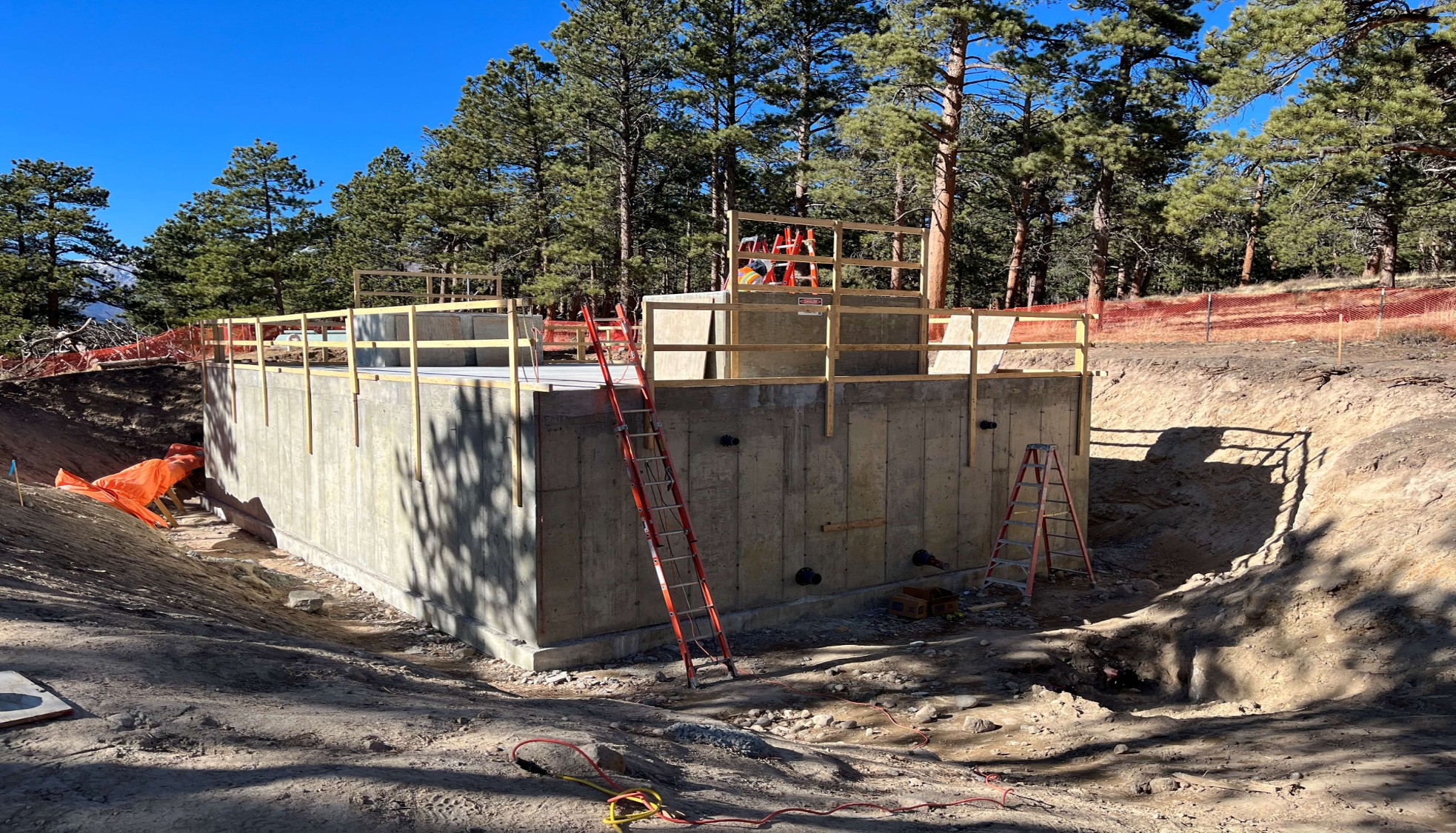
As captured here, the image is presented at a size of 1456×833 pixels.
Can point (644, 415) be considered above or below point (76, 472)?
above

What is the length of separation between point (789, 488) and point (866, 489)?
130cm

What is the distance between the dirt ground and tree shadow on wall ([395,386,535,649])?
0.62m

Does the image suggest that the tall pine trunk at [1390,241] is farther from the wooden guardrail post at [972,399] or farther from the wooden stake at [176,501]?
the wooden stake at [176,501]

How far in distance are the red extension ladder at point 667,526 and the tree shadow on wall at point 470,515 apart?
109cm

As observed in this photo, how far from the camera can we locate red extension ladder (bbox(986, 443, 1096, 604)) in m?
12.6

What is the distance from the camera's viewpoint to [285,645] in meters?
7.98

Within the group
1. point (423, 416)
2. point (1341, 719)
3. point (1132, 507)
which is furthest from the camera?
point (1132, 507)

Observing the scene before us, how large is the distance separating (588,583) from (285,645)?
2976mm

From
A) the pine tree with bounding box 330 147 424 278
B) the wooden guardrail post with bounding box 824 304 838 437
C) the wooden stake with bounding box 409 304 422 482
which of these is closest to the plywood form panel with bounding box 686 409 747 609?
the wooden guardrail post with bounding box 824 304 838 437

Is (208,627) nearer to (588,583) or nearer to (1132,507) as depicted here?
(588,583)

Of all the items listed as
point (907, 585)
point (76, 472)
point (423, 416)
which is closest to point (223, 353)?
point (76, 472)

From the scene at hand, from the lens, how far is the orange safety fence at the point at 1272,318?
782 inches

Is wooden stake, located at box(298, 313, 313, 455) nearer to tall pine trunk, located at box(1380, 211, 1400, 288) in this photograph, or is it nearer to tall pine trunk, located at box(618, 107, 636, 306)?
tall pine trunk, located at box(618, 107, 636, 306)

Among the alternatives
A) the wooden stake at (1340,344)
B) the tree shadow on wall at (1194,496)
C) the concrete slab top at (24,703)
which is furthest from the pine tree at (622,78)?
the concrete slab top at (24,703)
